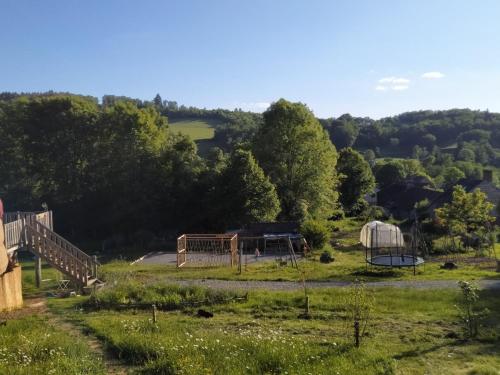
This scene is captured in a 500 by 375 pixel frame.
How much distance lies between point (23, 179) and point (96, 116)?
11.4m

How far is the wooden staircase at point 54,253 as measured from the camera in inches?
763

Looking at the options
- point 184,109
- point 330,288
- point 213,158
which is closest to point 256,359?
point 330,288

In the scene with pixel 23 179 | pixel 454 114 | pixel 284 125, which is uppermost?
pixel 454 114

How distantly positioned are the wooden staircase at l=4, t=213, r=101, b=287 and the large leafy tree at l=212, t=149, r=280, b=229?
855 inches

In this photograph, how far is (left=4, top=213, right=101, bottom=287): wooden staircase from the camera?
19375 mm

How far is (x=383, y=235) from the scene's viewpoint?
95.2 ft

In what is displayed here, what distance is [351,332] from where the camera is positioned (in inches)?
492

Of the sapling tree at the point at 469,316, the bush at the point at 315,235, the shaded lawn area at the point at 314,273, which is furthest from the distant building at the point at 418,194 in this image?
the sapling tree at the point at 469,316

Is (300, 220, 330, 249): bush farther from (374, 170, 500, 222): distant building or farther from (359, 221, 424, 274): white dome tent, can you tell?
(374, 170, 500, 222): distant building

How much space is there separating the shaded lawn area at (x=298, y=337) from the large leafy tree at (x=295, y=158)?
28.3 metres

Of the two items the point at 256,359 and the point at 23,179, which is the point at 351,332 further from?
the point at 23,179

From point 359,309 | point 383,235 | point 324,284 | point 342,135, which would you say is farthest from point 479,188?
point 342,135

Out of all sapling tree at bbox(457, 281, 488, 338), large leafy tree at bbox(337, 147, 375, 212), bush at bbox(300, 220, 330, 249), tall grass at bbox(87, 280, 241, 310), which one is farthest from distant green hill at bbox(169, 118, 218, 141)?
sapling tree at bbox(457, 281, 488, 338)

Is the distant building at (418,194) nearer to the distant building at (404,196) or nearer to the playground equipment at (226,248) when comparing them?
the distant building at (404,196)
